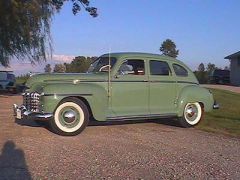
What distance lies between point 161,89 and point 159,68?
625 millimetres

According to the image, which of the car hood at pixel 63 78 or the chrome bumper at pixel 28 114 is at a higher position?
the car hood at pixel 63 78

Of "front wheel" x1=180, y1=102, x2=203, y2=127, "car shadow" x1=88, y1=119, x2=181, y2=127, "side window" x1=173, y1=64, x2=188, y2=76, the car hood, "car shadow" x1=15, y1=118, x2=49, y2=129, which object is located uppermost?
"side window" x1=173, y1=64, x2=188, y2=76

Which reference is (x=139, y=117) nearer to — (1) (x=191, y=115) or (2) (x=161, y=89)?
(2) (x=161, y=89)

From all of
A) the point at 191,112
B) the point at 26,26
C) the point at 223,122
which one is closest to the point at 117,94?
the point at 191,112

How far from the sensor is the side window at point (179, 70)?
1328 cm

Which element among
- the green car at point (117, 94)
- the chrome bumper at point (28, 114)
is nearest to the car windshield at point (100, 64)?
the green car at point (117, 94)

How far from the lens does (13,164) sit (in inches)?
303

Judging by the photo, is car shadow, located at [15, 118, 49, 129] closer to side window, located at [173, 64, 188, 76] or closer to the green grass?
side window, located at [173, 64, 188, 76]

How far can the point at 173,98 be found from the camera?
42.2 ft

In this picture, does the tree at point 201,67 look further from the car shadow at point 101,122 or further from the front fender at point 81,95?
the front fender at point 81,95

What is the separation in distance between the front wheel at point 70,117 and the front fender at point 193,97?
9.24ft

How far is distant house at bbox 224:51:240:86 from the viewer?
2062 inches

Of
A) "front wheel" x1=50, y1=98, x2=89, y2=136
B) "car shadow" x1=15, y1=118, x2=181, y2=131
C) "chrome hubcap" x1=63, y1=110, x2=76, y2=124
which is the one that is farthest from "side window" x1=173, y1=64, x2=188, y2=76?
"chrome hubcap" x1=63, y1=110, x2=76, y2=124

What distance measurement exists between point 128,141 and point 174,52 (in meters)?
59.6
